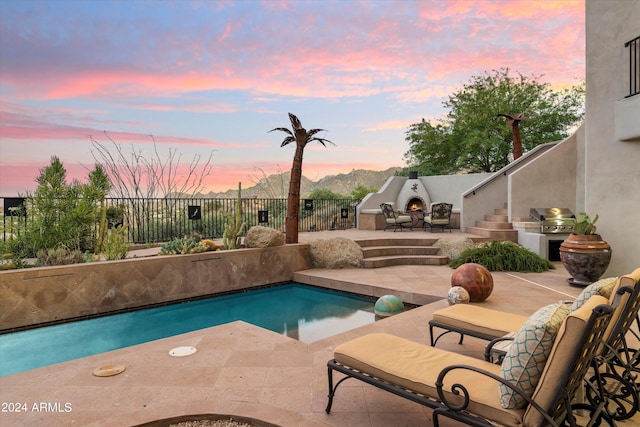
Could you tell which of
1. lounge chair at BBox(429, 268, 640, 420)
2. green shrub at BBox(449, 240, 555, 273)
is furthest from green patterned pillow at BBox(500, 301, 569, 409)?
green shrub at BBox(449, 240, 555, 273)

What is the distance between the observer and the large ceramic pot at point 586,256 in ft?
20.0

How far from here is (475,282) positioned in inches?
210

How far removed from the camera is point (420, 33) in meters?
11.1

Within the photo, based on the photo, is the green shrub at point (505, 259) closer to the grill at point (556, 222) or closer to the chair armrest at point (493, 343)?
the grill at point (556, 222)

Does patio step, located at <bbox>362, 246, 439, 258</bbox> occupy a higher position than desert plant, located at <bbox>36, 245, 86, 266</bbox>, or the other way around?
desert plant, located at <bbox>36, 245, 86, 266</bbox>

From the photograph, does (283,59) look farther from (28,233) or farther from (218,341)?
(218,341)

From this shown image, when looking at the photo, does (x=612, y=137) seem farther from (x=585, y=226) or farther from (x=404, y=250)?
(x=404, y=250)

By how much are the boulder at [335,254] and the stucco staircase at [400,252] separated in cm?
27

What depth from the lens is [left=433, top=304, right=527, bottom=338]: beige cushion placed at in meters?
3.14

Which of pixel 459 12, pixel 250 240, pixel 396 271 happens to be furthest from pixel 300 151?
pixel 459 12

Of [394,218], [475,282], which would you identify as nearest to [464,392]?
[475,282]

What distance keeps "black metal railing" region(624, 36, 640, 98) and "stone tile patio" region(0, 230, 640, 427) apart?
550 cm

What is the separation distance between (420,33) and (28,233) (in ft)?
35.5

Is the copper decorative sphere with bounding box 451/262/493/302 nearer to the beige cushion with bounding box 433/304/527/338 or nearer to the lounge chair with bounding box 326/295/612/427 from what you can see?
the beige cushion with bounding box 433/304/527/338
